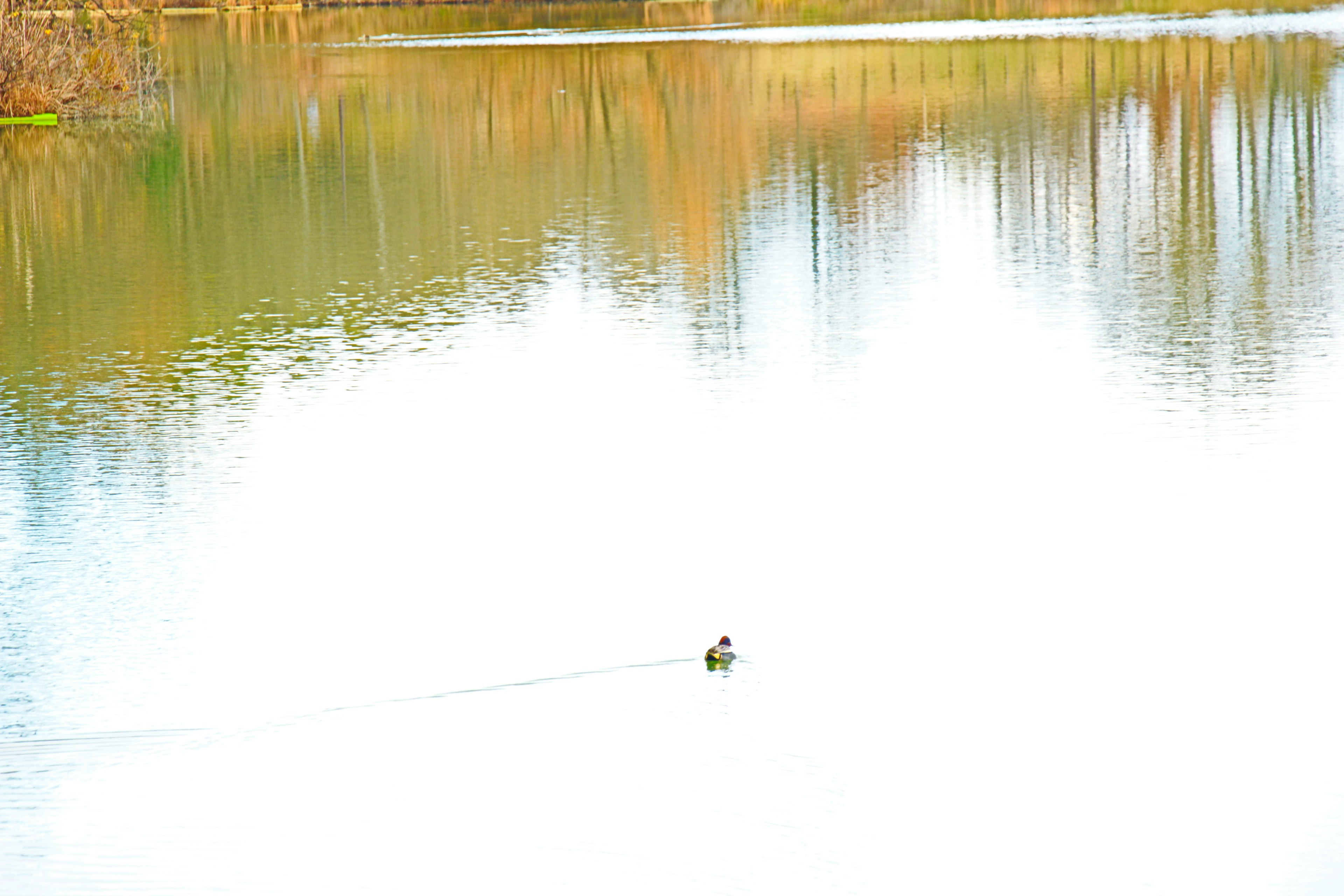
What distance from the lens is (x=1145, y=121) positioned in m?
20.8

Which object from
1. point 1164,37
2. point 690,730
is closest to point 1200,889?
point 690,730

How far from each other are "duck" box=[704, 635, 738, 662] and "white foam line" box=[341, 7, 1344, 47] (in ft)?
97.2

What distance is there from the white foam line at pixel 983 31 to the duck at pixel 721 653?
29618 millimetres

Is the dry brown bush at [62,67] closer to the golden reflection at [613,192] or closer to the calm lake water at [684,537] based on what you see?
the golden reflection at [613,192]

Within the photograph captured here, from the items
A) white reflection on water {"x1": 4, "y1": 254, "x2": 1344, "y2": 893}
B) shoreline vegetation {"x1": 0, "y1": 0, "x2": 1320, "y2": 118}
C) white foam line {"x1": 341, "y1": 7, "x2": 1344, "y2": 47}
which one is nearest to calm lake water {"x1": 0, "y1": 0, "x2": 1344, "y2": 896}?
white reflection on water {"x1": 4, "y1": 254, "x2": 1344, "y2": 893}

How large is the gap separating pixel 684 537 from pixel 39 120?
20.1 m

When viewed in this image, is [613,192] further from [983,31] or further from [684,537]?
[983,31]

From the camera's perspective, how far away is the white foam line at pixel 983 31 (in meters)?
34.5

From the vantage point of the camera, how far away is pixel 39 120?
2434cm

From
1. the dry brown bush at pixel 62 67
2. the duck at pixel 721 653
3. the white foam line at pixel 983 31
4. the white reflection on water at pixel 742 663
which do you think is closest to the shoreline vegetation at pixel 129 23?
the dry brown bush at pixel 62 67

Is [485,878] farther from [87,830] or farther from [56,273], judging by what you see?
[56,273]

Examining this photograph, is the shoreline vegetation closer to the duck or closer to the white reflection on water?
the white reflection on water

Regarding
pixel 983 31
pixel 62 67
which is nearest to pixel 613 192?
pixel 62 67

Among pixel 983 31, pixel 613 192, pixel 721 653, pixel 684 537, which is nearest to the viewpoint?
pixel 721 653
